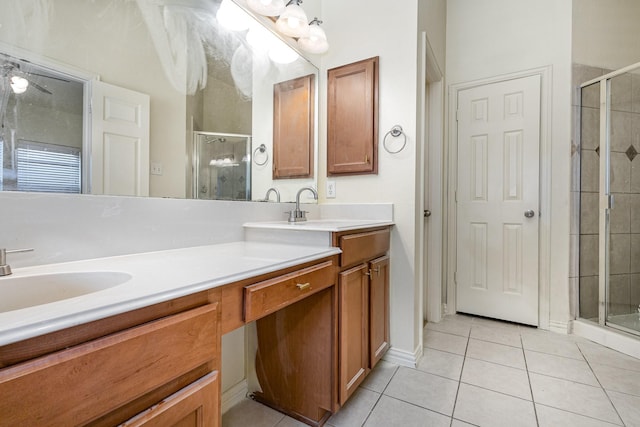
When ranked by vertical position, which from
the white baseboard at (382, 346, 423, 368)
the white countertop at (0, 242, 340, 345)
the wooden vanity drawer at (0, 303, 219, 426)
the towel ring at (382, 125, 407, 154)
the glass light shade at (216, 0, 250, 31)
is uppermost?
the glass light shade at (216, 0, 250, 31)

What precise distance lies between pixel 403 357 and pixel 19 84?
2.10 m

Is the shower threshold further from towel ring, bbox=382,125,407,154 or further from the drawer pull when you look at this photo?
the drawer pull

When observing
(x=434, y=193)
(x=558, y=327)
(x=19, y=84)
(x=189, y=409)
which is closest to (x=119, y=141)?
(x=19, y=84)

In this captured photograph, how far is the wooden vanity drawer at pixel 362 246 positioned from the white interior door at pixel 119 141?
85 cm

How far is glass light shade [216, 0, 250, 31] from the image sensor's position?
4.70 feet

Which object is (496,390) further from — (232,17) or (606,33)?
(606,33)

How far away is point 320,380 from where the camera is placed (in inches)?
50.6

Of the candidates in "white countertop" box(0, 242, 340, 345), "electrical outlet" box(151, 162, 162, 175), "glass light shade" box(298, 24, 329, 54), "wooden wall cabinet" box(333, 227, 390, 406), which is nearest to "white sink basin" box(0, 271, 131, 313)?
"white countertop" box(0, 242, 340, 345)

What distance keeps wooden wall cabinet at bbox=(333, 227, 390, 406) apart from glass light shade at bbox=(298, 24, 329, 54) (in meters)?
1.28

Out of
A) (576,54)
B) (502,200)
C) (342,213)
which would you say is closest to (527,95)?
(576,54)

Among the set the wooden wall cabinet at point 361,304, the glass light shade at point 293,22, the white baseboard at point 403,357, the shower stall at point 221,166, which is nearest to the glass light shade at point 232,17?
the glass light shade at point 293,22

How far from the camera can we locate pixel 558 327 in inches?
89.9

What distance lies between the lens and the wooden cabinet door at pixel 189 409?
0.59 m

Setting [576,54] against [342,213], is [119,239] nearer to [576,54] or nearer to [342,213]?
[342,213]
